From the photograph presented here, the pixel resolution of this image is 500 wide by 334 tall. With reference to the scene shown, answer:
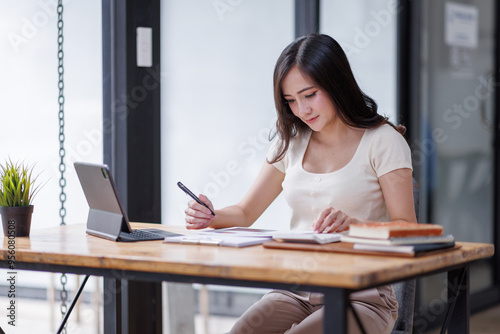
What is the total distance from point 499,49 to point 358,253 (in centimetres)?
360

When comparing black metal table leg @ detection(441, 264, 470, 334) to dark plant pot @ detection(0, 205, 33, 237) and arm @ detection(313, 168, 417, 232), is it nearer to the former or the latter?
arm @ detection(313, 168, 417, 232)

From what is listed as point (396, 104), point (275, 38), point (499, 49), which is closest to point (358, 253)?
point (275, 38)

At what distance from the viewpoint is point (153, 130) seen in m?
2.84

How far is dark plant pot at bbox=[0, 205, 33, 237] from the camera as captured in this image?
202 cm

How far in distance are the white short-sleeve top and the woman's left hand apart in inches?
11.9

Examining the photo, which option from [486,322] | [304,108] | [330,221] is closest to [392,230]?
[330,221]

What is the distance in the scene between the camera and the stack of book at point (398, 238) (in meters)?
1.62

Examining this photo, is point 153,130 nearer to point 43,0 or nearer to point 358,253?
point 43,0

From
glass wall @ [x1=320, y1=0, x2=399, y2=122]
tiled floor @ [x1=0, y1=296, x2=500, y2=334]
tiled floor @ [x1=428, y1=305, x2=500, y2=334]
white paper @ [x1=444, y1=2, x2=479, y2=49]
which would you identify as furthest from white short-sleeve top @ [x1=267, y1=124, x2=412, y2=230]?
white paper @ [x1=444, y1=2, x2=479, y2=49]

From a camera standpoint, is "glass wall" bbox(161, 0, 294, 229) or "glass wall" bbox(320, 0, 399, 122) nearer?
"glass wall" bbox(161, 0, 294, 229)

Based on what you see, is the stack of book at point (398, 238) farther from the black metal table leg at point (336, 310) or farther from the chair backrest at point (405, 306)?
the chair backrest at point (405, 306)

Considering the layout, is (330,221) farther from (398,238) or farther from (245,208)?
(245,208)

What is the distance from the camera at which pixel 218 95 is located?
3.21 meters

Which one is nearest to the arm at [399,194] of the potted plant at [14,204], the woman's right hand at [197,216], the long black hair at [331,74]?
the long black hair at [331,74]
